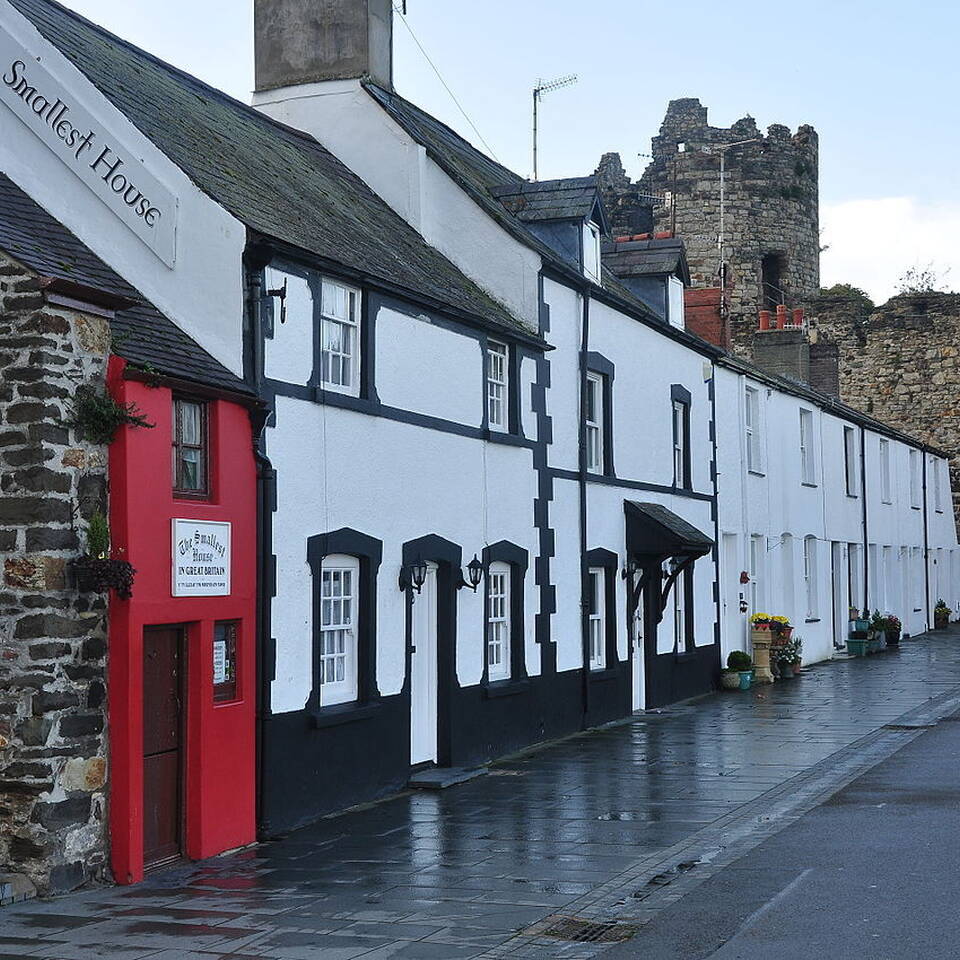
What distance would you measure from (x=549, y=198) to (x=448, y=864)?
1268 centimetres

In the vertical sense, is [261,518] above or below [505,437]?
below

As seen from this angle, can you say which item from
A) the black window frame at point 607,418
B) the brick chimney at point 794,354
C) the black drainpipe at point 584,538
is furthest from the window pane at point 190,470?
the brick chimney at point 794,354

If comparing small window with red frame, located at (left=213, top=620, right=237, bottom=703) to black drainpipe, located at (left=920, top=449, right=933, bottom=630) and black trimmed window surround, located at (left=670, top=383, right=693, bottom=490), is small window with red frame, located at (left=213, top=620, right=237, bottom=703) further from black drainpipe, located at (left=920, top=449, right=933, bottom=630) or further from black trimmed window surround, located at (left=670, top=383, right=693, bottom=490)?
black drainpipe, located at (left=920, top=449, right=933, bottom=630)

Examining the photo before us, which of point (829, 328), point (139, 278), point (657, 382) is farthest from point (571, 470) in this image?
point (829, 328)

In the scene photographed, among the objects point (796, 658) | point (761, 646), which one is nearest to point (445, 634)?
point (761, 646)

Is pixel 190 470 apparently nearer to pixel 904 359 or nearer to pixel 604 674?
pixel 604 674

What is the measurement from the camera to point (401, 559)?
1578 centimetres

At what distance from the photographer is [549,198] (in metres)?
22.1

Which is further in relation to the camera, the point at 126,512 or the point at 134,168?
the point at 134,168

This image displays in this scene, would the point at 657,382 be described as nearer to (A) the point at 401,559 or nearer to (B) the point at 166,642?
(A) the point at 401,559

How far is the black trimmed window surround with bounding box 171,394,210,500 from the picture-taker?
1220 centimetres

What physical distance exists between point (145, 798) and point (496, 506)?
754 centimetres

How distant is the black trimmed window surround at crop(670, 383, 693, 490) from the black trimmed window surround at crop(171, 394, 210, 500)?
1396cm

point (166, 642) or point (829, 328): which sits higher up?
point (829, 328)
